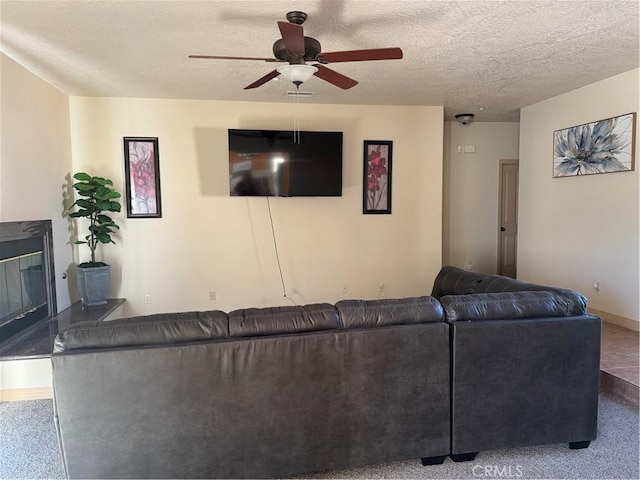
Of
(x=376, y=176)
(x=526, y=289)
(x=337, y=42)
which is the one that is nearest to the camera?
(x=526, y=289)

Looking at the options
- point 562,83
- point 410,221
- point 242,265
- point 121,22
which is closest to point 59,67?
point 121,22

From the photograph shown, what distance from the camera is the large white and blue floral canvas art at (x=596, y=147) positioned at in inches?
154

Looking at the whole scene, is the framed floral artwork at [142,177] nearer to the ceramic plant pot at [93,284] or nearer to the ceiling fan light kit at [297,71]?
the ceramic plant pot at [93,284]

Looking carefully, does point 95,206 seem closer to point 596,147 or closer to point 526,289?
point 526,289

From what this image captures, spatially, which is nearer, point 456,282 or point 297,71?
point 297,71

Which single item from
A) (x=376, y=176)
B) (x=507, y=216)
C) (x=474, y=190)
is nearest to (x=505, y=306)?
(x=376, y=176)

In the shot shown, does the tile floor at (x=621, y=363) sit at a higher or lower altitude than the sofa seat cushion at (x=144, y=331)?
lower

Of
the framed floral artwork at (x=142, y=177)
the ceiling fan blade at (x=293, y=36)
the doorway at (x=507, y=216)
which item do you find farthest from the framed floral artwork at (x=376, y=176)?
the ceiling fan blade at (x=293, y=36)

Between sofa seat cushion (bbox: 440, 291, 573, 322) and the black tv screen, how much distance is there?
2.84 m

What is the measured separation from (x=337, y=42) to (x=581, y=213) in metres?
3.34

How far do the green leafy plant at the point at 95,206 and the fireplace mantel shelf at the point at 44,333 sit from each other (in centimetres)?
48

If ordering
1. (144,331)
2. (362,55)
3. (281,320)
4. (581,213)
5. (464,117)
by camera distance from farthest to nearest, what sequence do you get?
(464,117) < (581,213) < (362,55) < (281,320) < (144,331)

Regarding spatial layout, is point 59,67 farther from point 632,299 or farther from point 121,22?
point 632,299

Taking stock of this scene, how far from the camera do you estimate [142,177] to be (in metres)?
4.76
